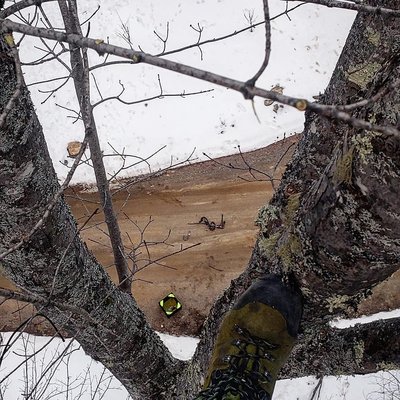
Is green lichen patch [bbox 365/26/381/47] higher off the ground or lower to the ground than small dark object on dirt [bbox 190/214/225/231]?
lower

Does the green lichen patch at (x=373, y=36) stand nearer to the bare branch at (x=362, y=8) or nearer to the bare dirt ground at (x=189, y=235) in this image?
the bare branch at (x=362, y=8)

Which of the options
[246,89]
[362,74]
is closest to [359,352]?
[362,74]

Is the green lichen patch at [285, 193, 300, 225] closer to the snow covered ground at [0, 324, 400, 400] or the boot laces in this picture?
the boot laces

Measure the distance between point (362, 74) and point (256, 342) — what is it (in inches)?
51.6

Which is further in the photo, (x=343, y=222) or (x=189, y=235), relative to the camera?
(x=189, y=235)

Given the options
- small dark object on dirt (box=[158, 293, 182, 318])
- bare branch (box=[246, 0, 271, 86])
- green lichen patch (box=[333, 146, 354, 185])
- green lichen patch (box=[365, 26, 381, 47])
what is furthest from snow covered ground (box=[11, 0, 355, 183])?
bare branch (box=[246, 0, 271, 86])

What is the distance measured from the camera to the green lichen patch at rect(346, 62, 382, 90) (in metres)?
2.04

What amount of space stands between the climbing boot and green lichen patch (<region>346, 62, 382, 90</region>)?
92 cm

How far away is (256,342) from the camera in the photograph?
2.42 metres

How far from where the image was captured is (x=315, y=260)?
6.19 ft

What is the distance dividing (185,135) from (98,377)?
309 cm

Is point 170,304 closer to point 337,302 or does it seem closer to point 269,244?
point 269,244

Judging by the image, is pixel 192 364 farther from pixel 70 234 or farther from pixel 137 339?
pixel 70 234

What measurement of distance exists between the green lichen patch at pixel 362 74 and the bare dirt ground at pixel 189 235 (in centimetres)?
346
